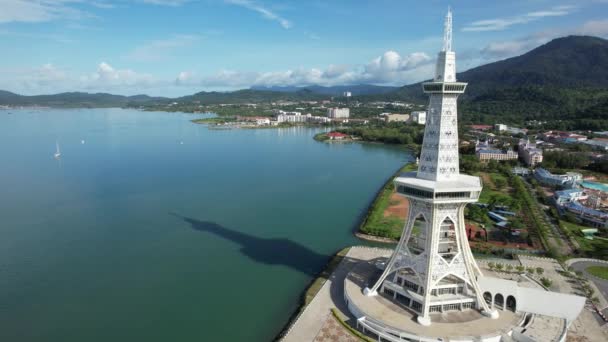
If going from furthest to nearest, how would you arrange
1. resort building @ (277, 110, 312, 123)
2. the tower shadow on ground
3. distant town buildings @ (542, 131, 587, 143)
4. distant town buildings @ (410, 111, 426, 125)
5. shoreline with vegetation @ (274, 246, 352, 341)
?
resort building @ (277, 110, 312, 123) → distant town buildings @ (410, 111, 426, 125) → distant town buildings @ (542, 131, 587, 143) → the tower shadow on ground → shoreline with vegetation @ (274, 246, 352, 341)

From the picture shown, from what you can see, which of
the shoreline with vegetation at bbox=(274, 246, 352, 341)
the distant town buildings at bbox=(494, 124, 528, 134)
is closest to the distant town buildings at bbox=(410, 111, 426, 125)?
the distant town buildings at bbox=(494, 124, 528, 134)

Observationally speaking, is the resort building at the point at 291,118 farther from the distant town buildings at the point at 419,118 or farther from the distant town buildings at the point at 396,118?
the distant town buildings at the point at 419,118

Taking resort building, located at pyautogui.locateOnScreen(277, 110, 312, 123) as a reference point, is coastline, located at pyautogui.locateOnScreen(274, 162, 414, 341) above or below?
below

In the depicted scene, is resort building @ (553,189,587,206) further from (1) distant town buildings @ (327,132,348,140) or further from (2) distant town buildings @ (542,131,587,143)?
(1) distant town buildings @ (327,132,348,140)

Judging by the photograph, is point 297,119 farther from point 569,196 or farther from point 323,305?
point 323,305

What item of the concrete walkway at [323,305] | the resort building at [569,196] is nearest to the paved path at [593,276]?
the concrete walkway at [323,305]

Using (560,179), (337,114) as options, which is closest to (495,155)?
(560,179)
